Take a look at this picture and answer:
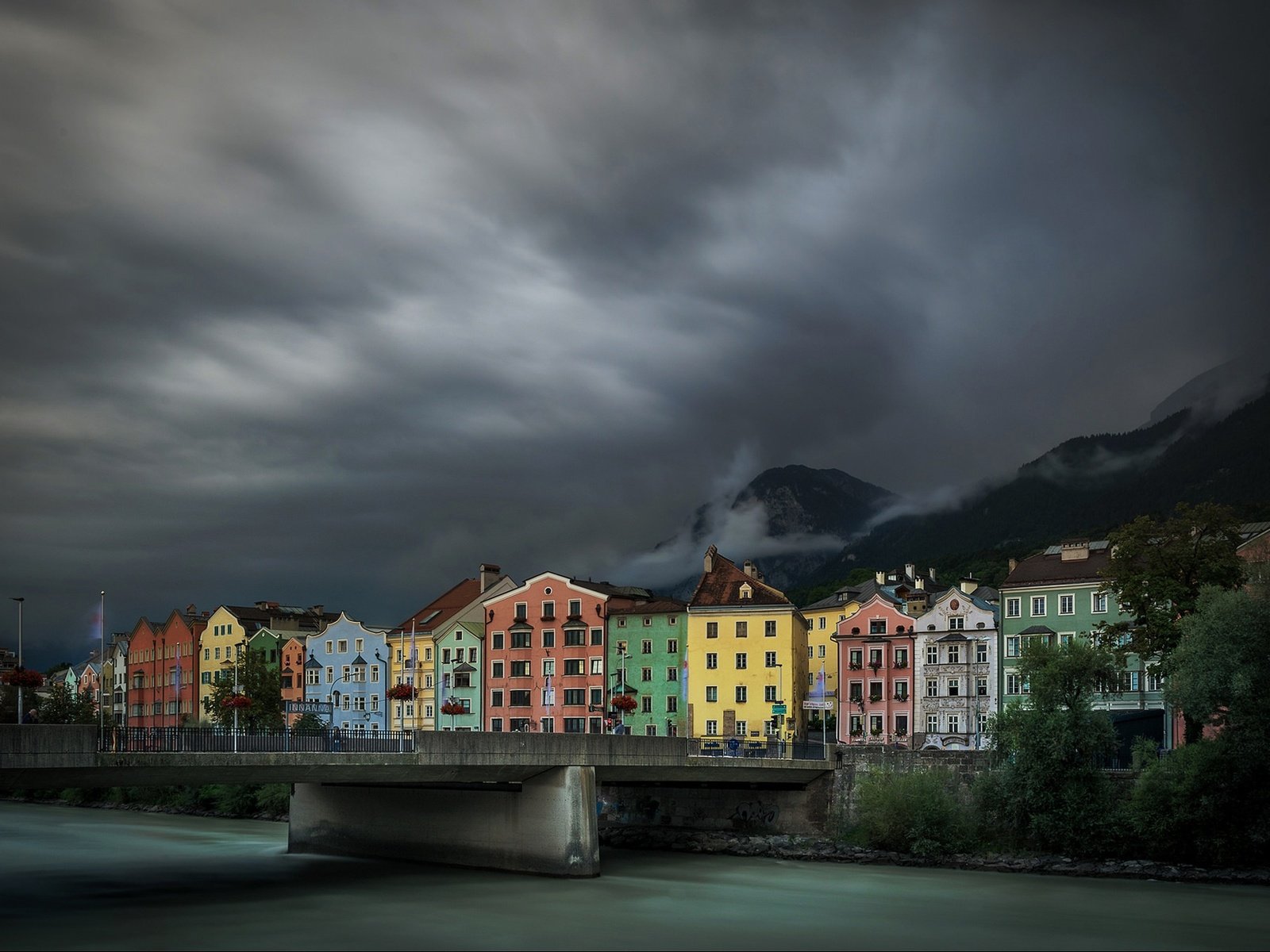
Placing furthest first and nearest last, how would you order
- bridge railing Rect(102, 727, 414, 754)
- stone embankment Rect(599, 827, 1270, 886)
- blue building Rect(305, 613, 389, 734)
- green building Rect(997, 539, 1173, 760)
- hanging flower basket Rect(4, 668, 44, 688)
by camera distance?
blue building Rect(305, 613, 389, 734) < green building Rect(997, 539, 1173, 760) < stone embankment Rect(599, 827, 1270, 886) < bridge railing Rect(102, 727, 414, 754) < hanging flower basket Rect(4, 668, 44, 688)

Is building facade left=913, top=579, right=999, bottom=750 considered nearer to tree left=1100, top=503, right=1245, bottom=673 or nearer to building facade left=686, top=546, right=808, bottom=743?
building facade left=686, top=546, right=808, bottom=743

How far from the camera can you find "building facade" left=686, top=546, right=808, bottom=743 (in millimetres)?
103250

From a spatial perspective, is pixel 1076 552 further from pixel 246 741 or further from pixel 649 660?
pixel 246 741

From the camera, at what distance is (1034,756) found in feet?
215

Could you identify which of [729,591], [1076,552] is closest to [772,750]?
[1076,552]

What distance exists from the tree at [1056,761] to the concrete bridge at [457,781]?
1158cm

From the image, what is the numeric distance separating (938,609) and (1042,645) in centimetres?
2816

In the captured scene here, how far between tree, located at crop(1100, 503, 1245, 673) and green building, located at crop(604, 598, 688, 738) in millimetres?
39007

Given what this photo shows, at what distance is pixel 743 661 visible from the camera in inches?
4122

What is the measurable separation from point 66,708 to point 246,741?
290 feet

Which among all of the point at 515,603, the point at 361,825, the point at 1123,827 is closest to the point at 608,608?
the point at 515,603

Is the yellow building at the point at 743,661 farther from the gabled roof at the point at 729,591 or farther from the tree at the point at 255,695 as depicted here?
the tree at the point at 255,695

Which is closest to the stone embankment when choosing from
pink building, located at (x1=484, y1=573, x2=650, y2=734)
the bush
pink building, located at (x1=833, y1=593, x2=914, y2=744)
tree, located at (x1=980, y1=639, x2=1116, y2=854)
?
the bush

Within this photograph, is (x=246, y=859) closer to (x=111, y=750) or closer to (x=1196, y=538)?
(x=111, y=750)
